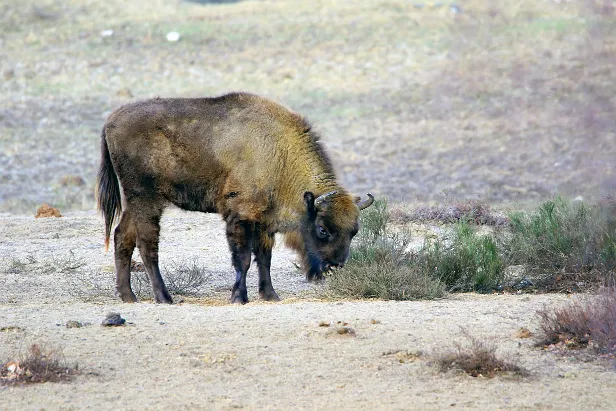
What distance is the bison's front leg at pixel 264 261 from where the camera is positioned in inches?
418

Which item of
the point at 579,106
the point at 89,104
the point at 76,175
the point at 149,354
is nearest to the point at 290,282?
the point at 149,354

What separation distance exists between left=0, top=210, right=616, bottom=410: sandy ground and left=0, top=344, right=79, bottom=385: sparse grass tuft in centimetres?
8

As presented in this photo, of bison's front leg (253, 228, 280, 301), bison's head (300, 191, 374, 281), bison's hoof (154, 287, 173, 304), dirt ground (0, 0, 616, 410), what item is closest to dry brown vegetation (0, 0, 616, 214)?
dirt ground (0, 0, 616, 410)

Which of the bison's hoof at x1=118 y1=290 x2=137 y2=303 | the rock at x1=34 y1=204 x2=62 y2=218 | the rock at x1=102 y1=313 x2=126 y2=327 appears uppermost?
the rock at x1=102 y1=313 x2=126 y2=327

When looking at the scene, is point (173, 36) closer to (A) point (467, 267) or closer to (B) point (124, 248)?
(B) point (124, 248)

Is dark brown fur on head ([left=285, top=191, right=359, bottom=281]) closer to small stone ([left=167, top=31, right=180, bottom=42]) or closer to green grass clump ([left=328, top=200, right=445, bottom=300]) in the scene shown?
green grass clump ([left=328, top=200, right=445, bottom=300])

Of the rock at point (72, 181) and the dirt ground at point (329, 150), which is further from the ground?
the dirt ground at point (329, 150)

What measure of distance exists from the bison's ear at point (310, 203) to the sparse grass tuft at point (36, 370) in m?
3.54

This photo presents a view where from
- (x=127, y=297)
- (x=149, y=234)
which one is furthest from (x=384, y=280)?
(x=127, y=297)

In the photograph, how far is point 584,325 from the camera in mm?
8008

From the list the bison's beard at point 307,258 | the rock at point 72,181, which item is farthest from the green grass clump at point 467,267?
the rock at point 72,181

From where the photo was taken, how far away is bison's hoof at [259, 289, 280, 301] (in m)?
10.6

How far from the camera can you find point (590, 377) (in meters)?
7.40

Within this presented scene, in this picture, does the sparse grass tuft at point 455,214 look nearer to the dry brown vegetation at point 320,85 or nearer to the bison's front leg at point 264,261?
the dry brown vegetation at point 320,85
